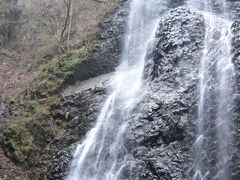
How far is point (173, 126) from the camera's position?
9.86 metres

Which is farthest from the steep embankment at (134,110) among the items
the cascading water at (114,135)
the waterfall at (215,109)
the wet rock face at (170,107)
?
the cascading water at (114,135)

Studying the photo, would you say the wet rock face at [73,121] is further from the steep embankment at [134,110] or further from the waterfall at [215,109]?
the waterfall at [215,109]

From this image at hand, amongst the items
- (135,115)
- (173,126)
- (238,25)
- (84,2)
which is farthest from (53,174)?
(84,2)

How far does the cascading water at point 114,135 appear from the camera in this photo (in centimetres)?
1028

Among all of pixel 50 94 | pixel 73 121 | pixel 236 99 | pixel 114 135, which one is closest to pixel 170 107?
pixel 236 99

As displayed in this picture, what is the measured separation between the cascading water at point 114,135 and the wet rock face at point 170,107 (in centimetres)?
52

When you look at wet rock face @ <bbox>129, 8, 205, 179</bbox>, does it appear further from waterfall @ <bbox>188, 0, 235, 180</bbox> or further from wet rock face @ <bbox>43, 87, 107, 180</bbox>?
wet rock face @ <bbox>43, 87, 107, 180</bbox>

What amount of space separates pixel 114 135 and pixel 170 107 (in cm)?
245

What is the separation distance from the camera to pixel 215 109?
951 centimetres

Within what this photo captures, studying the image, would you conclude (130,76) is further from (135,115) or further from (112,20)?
(112,20)

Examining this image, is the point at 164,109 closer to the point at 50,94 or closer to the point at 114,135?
the point at 114,135

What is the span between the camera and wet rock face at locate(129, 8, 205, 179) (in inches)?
368

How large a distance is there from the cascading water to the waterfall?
2.60m

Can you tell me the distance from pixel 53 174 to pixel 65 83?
5263mm
